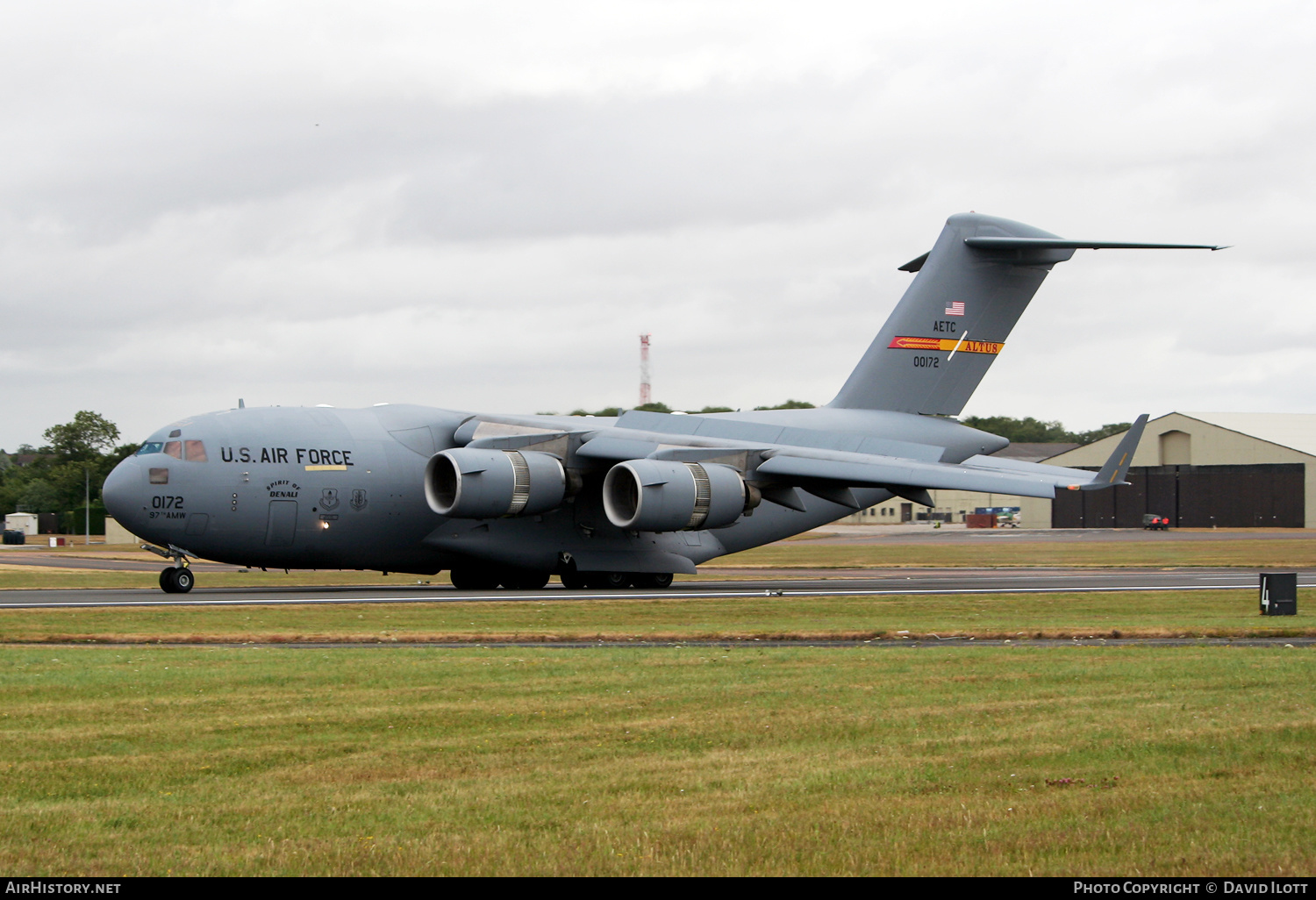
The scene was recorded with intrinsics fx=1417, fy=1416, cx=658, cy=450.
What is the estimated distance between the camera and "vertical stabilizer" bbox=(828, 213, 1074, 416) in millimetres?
33031

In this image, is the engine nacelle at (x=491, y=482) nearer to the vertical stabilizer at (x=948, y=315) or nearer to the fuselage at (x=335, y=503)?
the fuselage at (x=335, y=503)

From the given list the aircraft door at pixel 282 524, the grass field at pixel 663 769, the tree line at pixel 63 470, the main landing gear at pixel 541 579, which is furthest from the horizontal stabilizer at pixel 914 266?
the tree line at pixel 63 470

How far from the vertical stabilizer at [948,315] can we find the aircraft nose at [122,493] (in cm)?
1591

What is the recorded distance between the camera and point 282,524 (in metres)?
26.7

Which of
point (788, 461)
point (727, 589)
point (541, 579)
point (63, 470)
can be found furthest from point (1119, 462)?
point (63, 470)

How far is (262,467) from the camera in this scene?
A: 87.0ft

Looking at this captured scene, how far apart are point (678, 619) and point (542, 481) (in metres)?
8.07

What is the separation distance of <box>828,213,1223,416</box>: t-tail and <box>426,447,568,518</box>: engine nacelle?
351 inches

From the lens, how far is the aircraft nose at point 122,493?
84.4ft

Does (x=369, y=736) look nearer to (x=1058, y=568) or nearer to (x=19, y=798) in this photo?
(x=19, y=798)

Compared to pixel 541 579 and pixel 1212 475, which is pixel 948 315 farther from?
pixel 1212 475

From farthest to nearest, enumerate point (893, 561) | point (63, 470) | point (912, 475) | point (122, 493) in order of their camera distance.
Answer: point (63, 470)
point (893, 561)
point (912, 475)
point (122, 493)

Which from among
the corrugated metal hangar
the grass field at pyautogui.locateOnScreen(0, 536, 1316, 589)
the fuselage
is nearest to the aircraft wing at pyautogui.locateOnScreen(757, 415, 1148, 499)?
the fuselage

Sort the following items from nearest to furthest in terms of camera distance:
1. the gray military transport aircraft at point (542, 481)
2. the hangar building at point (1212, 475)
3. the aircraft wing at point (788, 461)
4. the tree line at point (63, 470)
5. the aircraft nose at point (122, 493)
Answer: the aircraft nose at point (122, 493) → the gray military transport aircraft at point (542, 481) → the aircraft wing at point (788, 461) → the hangar building at point (1212, 475) → the tree line at point (63, 470)
